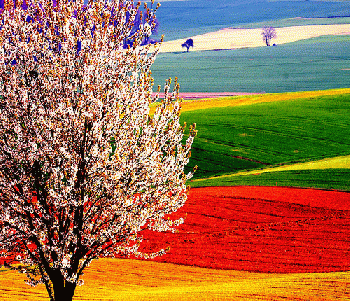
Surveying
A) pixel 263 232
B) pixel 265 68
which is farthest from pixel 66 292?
pixel 265 68

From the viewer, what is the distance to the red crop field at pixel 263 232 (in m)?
19.3

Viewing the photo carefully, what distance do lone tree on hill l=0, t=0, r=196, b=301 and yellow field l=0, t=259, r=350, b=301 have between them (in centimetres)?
420

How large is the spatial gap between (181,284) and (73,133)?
911 cm

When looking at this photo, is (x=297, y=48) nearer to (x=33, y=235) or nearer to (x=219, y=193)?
(x=219, y=193)

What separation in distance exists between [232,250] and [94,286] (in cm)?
699

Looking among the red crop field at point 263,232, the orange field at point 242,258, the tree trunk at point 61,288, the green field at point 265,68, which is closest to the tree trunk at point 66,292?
the tree trunk at point 61,288

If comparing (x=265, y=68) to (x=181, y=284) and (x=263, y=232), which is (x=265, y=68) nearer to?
(x=263, y=232)

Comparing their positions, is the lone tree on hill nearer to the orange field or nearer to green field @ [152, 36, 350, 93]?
the orange field

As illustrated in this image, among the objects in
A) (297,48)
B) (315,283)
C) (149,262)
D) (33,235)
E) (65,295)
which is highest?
(297,48)

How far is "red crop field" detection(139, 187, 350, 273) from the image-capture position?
19.3 metres

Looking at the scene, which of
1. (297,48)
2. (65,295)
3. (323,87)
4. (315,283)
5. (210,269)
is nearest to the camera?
(65,295)

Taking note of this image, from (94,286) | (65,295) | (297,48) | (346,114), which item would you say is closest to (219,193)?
(94,286)

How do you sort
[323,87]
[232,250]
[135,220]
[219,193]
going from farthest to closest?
[323,87]
[219,193]
[232,250]
[135,220]

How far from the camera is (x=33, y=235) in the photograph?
34.4 feet
